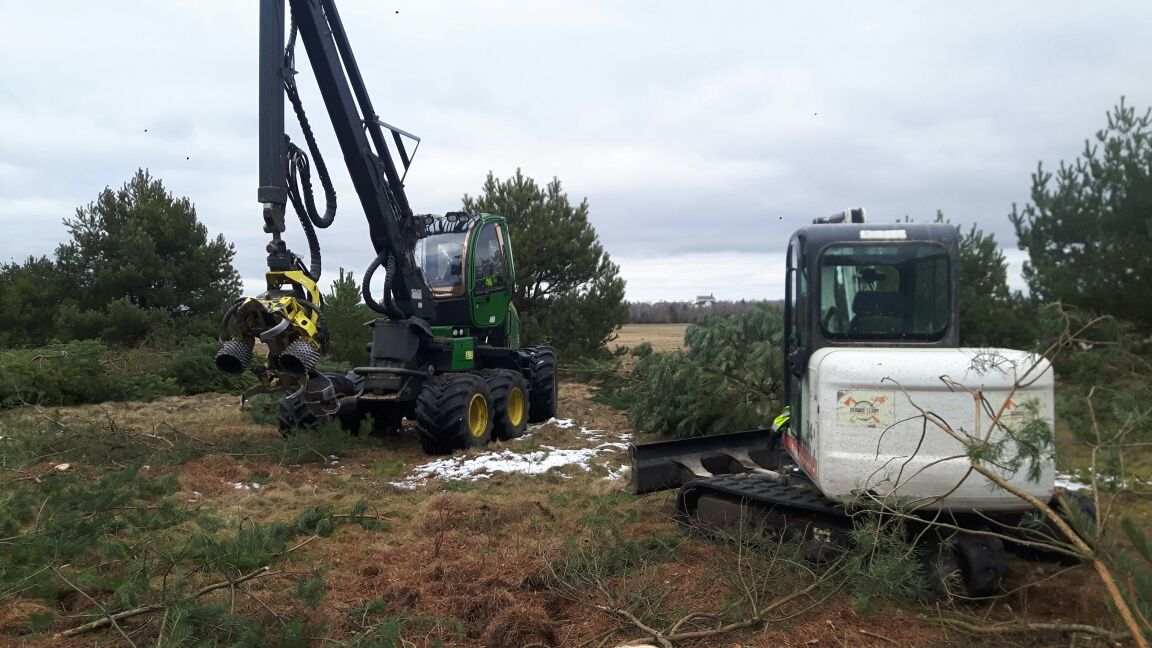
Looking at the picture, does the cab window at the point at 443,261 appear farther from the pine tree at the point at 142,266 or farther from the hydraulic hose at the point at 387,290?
the pine tree at the point at 142,266

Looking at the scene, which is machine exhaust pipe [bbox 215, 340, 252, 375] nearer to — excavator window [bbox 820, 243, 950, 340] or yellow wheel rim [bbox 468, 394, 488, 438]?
yellow wheel rim [bbox 468, 394, 488, 438]

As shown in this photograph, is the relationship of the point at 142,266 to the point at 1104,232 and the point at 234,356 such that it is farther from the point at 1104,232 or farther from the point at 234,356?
the point at 1104,232

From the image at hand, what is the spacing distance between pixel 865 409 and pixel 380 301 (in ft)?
22.7

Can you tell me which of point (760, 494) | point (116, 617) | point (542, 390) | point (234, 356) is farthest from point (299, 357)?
point (542, 390)

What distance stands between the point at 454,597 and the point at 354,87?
6793 millimetres

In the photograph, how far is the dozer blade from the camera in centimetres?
655

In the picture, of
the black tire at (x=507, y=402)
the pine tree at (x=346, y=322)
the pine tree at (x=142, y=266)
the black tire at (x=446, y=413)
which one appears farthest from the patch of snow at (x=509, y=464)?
the pine tree at (x=142, y=266)

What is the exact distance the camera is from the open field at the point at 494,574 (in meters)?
4.01

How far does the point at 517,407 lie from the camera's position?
431 inches

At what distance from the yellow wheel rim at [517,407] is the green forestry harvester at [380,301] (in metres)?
0.01

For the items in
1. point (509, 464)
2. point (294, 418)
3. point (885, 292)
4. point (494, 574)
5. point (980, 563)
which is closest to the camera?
point (980, 563)

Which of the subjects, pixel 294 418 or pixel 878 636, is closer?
pixel 878 636

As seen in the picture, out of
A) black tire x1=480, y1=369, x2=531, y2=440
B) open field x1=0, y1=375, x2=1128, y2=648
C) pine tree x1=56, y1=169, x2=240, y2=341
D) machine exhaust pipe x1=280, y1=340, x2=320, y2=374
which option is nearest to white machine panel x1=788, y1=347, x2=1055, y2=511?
open field x1=0, y1=375, x2=1128, y2=648

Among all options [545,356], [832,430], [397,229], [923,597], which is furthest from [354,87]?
[923,597]
